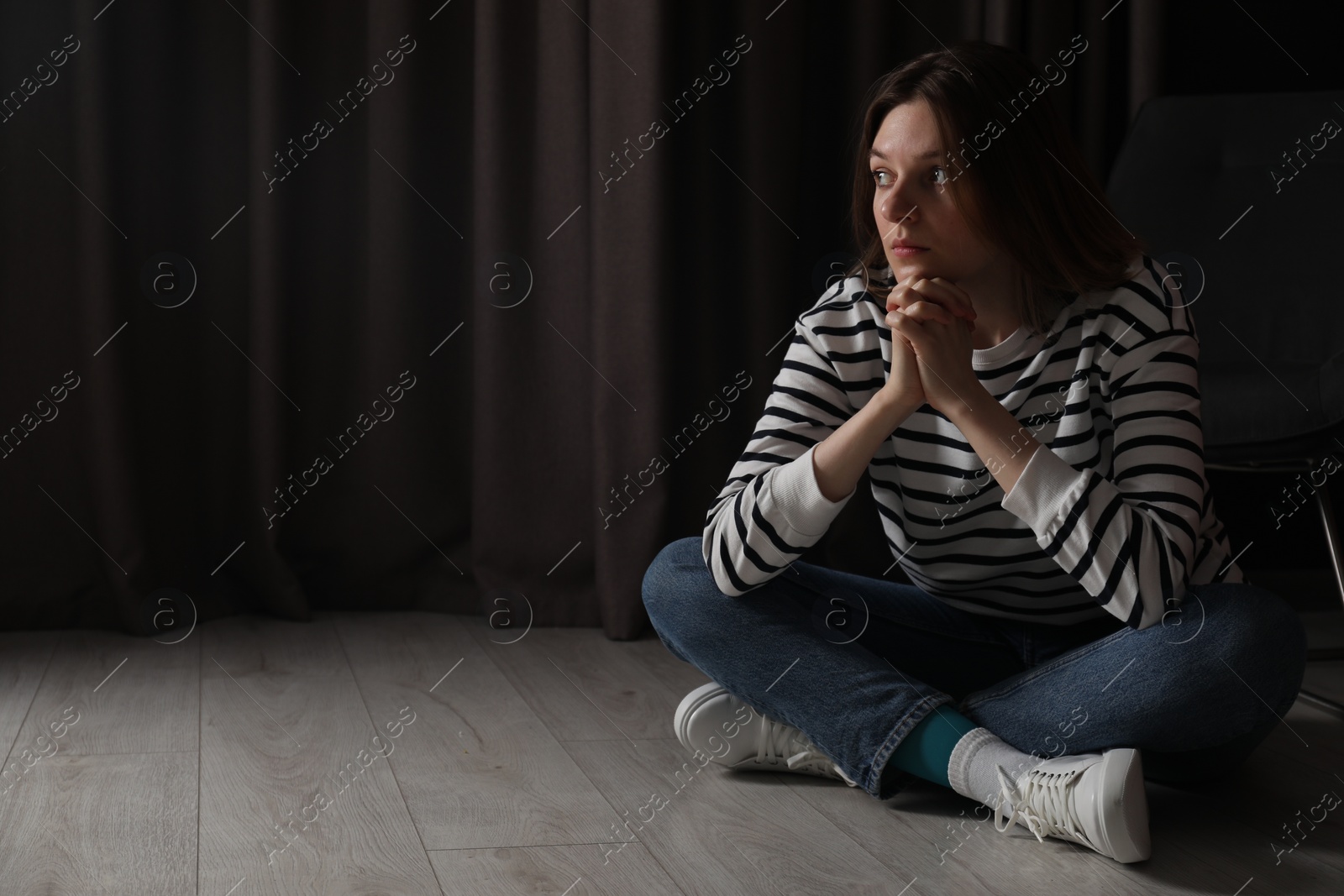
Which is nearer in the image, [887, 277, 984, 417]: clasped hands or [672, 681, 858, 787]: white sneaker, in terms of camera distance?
[887, 277, 984, 417]: clasped hands

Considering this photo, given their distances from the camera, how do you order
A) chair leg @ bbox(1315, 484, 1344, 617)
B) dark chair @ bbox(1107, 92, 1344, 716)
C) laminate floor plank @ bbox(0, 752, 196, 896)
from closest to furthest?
laminate floor plank @ bbox(0, 752, 196, 896)
chair leg @ bbox(1315, 484, 1344, 617)
dark chair @ bbox(1107, 92, 1344, 716)

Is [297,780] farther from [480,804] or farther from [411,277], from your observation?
[411,277]

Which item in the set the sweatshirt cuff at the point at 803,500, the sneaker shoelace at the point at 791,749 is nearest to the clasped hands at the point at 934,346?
the sweatshirt cuff at the point at 803,500

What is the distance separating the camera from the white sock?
3.76 feet

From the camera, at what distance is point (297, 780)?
1281 millimetres

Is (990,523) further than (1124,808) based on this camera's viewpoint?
Yes

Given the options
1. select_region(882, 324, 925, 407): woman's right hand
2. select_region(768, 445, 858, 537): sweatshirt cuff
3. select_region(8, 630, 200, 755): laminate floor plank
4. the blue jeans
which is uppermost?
select_region(882, 324, 925, 407): woman's right hand

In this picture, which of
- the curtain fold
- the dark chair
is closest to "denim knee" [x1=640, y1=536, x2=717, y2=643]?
the curtain fold

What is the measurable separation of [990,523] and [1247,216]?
1.07 meters

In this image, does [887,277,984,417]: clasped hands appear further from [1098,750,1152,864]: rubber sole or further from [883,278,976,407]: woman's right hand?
[1098,750,1152,864]: rubber sole

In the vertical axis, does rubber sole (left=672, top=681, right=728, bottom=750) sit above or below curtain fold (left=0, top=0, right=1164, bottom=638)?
below

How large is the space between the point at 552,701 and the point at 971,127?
0.90 metres

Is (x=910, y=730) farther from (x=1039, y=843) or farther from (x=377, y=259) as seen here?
(x=377, y=259)

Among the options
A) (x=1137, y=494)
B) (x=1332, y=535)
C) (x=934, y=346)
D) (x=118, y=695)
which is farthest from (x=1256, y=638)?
(x=118, y=695)
